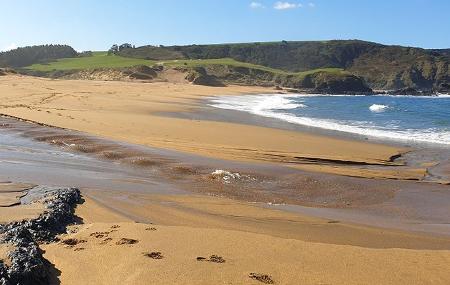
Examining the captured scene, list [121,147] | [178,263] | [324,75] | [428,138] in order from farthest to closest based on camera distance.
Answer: [324,75] → [428,138] → [121,147] → [178,263]

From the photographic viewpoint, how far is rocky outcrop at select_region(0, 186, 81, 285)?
4.14 meters

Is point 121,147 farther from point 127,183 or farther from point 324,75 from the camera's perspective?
point 324,75

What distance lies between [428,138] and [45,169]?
16.6 metres

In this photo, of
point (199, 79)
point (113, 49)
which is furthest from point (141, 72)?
point (113, 49)

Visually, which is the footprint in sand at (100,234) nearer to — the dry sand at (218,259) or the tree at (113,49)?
the dry sand at (218,259)

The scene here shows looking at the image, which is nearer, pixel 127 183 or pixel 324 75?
pixel 127 183

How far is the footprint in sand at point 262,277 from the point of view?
182 inches

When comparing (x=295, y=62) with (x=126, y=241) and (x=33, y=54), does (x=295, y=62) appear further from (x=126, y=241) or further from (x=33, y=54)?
(x=126, y=241)

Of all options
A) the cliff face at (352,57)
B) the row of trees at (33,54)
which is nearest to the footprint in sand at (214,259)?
the row of trees at (33,54)

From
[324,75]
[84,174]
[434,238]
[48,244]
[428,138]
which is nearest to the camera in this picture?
[48,244]

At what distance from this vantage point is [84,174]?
9930 millimetres

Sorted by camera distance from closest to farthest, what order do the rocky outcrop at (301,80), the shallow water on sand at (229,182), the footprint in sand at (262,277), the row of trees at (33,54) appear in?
the footprint in sand at (262,277) → the shallow water on sand at (229,182) → the rocky outcrop at (301,80) → the row of trees at (33,54)

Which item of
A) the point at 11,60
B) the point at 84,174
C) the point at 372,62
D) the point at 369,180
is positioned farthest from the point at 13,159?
the point at 372,62

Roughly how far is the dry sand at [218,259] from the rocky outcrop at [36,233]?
24cm
